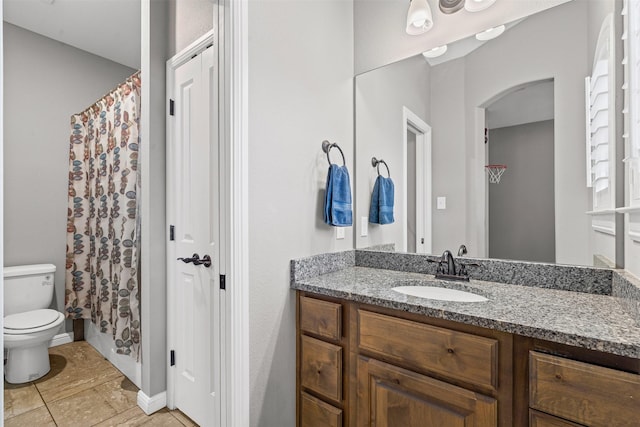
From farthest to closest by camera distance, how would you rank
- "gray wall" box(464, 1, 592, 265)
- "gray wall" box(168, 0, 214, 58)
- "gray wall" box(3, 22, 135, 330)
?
"gray wall" box(3, 22, 135, 330) < "gray wall" box(168, 0, 214, 58) < "gray wall" box(464, 1, 592, 265)

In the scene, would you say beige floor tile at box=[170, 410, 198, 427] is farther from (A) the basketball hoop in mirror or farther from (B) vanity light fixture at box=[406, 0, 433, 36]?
(B) vanity light fixture at box=[406, 0, 433, 36]

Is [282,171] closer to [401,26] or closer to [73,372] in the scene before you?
[401,26]

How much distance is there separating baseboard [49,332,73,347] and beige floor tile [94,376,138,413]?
1.05 metres

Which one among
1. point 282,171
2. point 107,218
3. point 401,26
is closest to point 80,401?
point 107,218

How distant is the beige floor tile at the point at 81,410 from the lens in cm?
180

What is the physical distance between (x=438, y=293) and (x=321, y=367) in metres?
0.61

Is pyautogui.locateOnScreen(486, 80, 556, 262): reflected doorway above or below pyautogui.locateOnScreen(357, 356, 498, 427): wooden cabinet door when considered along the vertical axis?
above

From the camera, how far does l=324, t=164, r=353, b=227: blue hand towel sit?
160 centimetres

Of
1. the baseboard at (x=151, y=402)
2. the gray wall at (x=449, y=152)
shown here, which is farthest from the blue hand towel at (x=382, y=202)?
the baseboard at (x=151, y=402)

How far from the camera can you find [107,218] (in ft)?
7.97

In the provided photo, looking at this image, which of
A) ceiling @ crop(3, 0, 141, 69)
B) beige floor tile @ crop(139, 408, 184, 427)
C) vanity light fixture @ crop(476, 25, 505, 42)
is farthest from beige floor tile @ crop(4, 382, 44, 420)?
vanity light fixture @ crop(476, 25, 505, 42)

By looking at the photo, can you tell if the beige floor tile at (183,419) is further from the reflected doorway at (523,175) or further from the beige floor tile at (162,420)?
the reflected doorway at (523,175)

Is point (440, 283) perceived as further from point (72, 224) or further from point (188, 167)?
point (72, 224)

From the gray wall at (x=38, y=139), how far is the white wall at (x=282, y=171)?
8.39 ft
